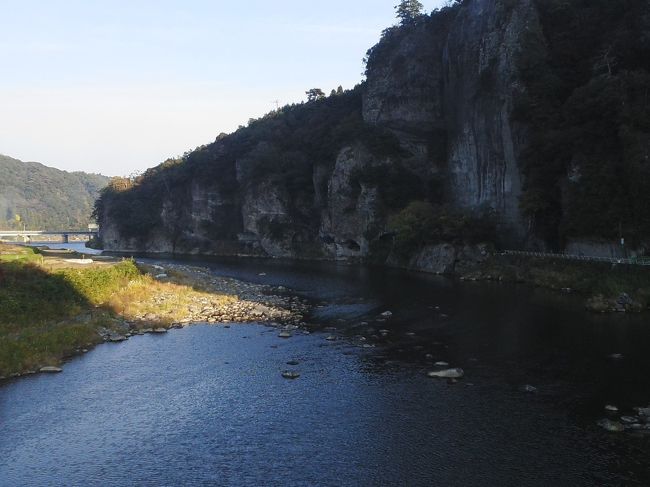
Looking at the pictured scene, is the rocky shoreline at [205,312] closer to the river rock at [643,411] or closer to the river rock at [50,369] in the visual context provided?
the river rock at [50,369]

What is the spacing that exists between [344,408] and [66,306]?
81.6 ft

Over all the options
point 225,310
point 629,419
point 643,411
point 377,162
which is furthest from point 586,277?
point 377,162

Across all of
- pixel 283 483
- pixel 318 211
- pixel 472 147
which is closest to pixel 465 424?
pixel 283 483

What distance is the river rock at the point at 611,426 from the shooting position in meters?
20.4

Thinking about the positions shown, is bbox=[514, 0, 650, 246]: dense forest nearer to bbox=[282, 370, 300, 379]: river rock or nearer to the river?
the river

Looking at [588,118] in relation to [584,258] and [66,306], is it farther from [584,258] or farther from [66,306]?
[66,306]

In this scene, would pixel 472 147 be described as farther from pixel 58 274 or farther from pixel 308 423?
pixel 308 423

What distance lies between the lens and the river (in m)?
18.3

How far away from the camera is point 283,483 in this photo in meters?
17.6

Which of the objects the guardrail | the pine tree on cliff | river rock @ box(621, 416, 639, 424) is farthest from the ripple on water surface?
the pine tree on cliff

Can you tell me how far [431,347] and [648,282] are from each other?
72.1 ft

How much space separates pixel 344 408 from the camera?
23.9 meters

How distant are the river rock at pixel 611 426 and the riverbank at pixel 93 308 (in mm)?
24757

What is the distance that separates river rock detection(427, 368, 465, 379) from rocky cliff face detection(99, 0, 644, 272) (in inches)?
1638
